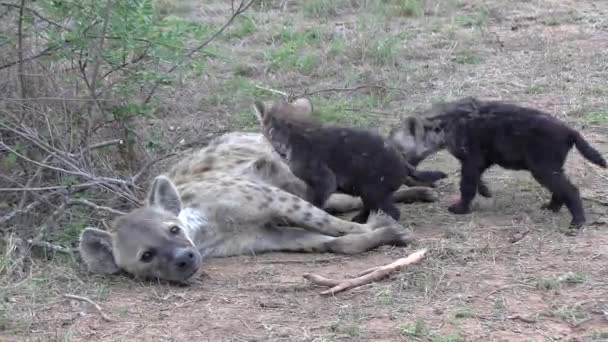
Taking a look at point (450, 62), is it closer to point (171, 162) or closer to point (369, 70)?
point (369, 70)

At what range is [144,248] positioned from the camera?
13.7 ft


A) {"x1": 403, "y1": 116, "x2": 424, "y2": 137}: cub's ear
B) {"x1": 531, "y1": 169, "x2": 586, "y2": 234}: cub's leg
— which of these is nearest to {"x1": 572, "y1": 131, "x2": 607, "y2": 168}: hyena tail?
{"x1": 531, "y1": 169, "x2": 586, "y2": 234}: cub's leg

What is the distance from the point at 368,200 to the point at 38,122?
5.26 feet

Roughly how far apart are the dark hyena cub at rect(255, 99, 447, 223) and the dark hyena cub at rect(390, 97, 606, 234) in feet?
0.60

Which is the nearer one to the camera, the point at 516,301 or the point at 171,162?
the point at 516,301

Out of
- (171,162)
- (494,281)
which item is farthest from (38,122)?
(494,281)

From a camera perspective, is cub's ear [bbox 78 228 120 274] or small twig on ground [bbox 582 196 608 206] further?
small twig on ground [bbox 582 196 608 206]

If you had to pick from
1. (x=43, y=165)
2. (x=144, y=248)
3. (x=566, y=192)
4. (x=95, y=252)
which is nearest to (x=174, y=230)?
(x=144, y=248)

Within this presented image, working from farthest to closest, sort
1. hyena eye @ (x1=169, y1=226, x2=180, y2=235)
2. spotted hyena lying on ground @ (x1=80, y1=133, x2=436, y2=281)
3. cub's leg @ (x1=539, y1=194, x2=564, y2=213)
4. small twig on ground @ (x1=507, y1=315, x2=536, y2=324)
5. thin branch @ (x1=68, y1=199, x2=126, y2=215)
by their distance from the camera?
cub's leg @ (x1=539, y1=194, x2=564, y2=213)
thin branch @ (x1=68, y1=199, x2=126, y2=215)
hyena eye @ (x1=169, y1=226, x2=180, y2=235)
spotted hyena lying on ground @ (x1=80, y1=133, x2=436, y2=281)
small twig on ground @ (x1=507, y1=315, x2=536, y2=324)

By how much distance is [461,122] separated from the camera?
4898mm

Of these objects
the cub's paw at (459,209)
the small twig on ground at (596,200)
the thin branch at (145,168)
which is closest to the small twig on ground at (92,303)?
the thin branch at (145,168)

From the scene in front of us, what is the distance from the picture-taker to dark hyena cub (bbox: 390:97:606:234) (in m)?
4.58

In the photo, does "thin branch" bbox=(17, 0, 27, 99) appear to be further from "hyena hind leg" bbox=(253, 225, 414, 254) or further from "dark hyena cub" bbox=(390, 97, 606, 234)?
"dark hyena cub" bbox=(390, 97, 606, 234)

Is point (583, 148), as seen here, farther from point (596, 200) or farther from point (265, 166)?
point (265, 166)
